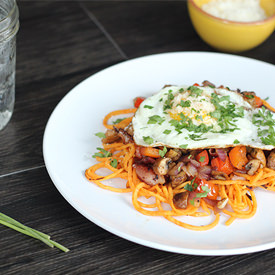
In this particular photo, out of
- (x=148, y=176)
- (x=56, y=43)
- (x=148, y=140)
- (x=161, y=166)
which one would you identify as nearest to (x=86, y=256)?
(x=148, y=176)

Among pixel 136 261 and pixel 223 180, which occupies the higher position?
pixel 223 180

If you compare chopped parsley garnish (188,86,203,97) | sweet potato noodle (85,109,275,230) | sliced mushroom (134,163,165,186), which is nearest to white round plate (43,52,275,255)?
sweet potato noodle (85,109,275,230)

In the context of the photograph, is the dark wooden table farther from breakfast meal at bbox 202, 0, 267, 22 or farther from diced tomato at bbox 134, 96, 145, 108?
diced tomato at bbox 134, 96, 145, 108

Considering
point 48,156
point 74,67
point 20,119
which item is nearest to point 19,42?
point 74,67

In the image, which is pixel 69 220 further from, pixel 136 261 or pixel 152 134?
pixel 152 134

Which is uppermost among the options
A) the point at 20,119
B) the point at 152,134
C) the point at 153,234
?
the point at 152,134

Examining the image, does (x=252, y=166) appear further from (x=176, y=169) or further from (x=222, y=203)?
(x=176, y=169)

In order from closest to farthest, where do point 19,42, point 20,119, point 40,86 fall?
point 20,119 → point 40,86 → point 19,42

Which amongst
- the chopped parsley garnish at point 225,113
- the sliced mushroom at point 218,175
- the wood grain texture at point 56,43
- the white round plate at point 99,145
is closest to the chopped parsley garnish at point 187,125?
the chopped parsley garnish at point 225,113
